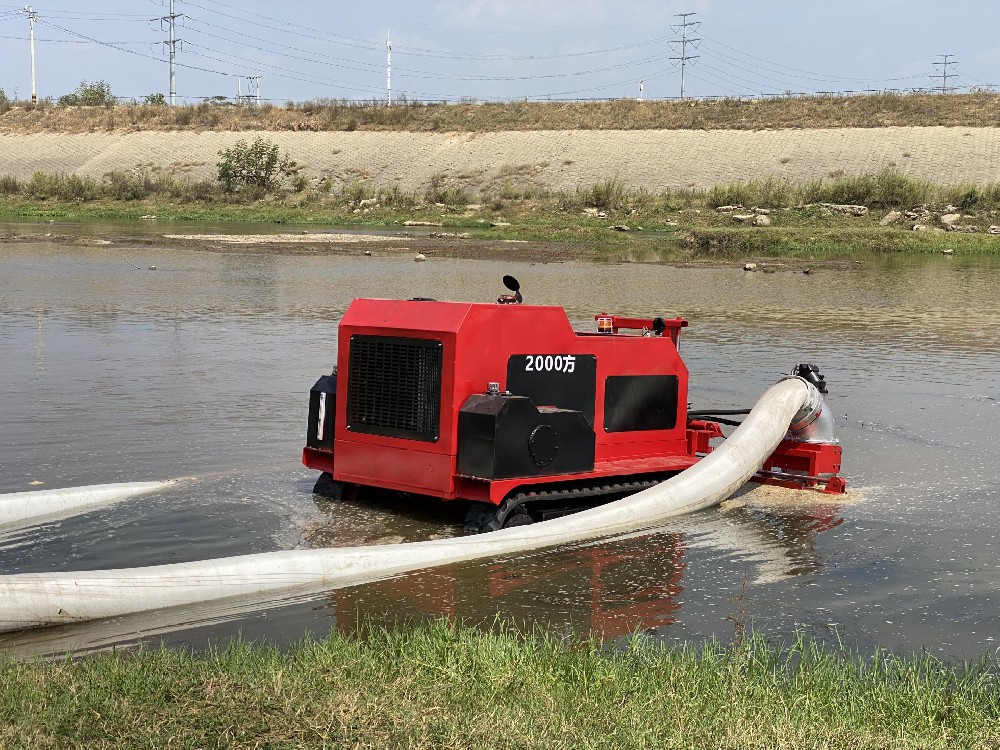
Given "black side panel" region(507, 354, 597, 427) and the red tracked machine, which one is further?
"black side panel" region(507, 354, 597, 427)

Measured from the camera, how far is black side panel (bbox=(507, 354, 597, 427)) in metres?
8.41

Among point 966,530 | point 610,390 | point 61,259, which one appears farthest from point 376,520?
point 61,259

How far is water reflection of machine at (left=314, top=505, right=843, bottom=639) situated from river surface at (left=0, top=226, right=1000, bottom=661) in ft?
0.06

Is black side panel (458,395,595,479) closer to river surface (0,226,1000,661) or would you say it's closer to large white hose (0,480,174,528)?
river surface (0,226,1000,661)

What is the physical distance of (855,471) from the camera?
35.5 ft

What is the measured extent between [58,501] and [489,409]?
2.84 meters

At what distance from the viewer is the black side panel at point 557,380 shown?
8.41 meters

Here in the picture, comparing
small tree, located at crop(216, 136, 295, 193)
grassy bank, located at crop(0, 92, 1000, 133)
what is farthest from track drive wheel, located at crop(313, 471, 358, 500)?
grassy bank, located at crop(0, 92, 1000, 133)

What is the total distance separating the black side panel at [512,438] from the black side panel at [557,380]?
21 centimetres

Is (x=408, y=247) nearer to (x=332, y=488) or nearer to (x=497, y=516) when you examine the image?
(x=332, y=488)

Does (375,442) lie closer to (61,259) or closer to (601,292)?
(601,292)

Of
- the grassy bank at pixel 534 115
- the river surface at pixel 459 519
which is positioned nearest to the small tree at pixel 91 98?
the grassy bank at pixel 534 115

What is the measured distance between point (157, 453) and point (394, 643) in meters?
5.30

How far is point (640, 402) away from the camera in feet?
30.8
